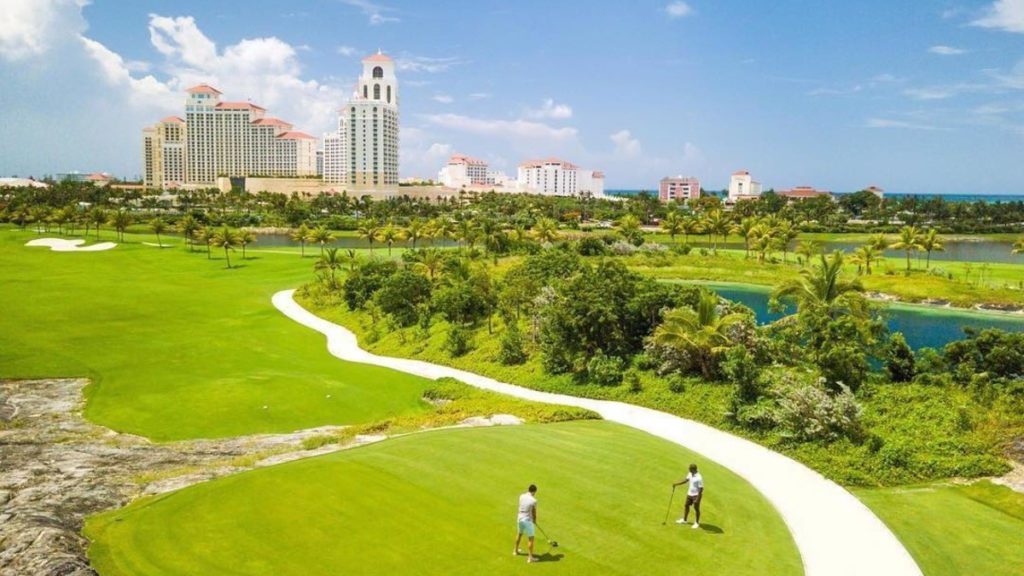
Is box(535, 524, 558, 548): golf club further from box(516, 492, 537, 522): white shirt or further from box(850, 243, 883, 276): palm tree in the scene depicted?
box(850, 243, 883, 276): palm tree

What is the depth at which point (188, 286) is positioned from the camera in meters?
62.1

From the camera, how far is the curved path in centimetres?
1485

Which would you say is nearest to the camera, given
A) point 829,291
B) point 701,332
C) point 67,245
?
point 701,332

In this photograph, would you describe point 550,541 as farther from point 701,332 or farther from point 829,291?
point 829,291

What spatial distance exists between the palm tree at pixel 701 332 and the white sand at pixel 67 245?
2927 inches

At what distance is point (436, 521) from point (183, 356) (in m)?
27.1

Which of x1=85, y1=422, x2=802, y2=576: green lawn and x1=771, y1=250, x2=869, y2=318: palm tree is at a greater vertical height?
x1=771, y1=250, x2=869, y2=318: palm tree

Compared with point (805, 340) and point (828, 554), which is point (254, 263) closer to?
point (805, 340)

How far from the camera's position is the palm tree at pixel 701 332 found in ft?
89.9

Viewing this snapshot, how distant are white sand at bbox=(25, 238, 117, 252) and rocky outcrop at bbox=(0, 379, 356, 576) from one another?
193 ft

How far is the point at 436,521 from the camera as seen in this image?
15.0 metres

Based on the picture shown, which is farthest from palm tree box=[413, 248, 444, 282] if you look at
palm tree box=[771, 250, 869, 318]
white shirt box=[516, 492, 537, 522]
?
white shirt box=[516, 492, 537, 522]

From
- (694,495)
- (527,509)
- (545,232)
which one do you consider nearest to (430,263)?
(694,495)

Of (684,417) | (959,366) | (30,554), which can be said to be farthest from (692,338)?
(30,554)
